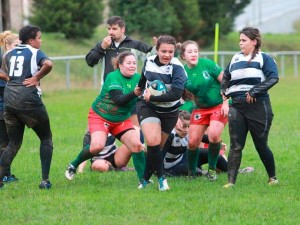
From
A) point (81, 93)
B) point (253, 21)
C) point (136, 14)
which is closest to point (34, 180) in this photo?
point (81, 93)

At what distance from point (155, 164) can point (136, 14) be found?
98.1ft

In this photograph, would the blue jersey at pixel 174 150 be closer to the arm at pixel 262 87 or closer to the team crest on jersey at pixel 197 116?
the team crest on jersey at pixel 197 116

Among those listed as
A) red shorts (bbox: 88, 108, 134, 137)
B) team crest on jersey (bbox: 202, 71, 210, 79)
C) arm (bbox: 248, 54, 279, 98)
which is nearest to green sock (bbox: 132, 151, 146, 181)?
red shorts (bbox: 88, 108, 134, 137)

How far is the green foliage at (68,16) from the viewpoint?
34.8 m

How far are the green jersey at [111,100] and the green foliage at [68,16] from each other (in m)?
24.5

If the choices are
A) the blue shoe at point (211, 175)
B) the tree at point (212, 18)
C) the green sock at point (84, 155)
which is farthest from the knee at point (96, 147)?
the tree at point (212, 18)

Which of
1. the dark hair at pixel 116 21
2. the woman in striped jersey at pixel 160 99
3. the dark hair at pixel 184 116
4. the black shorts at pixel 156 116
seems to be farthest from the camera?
the dark hair at pixel 116 21

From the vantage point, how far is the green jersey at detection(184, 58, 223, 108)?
10.9 metres

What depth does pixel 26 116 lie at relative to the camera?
998cm

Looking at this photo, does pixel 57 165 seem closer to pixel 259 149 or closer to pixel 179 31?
pixel 259 149

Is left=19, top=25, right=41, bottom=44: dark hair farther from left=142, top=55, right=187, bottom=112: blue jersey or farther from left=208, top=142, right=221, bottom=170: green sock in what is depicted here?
left=208, top=142, right=221, bottom=170: green sock

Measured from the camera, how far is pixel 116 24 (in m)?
12.0

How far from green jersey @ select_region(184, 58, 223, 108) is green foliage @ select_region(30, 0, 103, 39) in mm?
24144

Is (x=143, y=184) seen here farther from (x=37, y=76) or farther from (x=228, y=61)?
(x=228, y=61)
